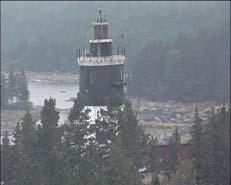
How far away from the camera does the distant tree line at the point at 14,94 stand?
9425cm

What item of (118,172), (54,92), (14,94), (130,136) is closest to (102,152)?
(130,136)

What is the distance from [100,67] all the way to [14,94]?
62.5 meters

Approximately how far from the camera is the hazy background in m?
107

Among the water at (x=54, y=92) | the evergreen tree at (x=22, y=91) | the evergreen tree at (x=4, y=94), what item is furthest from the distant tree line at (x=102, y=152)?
the evergreen tree at (x=22, y=91)

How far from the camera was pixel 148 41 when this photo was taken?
134875mm

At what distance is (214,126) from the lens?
98.2ft

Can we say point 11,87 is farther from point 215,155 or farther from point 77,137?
point 215,155

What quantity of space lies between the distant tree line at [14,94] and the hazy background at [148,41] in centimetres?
600

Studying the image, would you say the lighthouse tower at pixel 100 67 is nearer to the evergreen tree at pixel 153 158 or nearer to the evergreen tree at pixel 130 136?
the evergreen tree at pixel 153 158

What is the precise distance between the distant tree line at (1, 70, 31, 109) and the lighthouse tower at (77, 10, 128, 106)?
5689 centimetres

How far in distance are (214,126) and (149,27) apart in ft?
399

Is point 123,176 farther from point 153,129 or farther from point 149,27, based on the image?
point 149,27

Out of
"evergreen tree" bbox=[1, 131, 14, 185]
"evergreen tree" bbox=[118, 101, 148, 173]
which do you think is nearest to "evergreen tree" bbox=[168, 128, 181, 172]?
"evergreen tree" bbox=[118, 101, 148, 173]

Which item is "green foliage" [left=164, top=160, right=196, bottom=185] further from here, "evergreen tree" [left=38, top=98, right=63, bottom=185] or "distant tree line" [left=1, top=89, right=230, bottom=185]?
"evergreen tree" [left=38, top=98, right=63, bottom=185]
